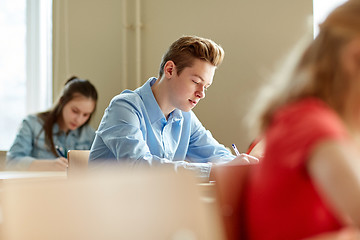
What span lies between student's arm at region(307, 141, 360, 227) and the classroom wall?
2235 mm

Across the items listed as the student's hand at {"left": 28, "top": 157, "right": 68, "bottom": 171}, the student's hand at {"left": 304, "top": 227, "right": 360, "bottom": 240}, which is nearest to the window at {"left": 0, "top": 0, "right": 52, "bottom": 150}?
the student's hand at {"left": 28, "top": 157, "right": 68, "bottom": 171}

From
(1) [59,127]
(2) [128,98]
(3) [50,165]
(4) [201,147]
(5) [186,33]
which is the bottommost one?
(3) [50,165]

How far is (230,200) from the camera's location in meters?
0.98

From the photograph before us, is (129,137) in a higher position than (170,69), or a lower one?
lower

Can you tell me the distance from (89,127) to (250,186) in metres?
2.87

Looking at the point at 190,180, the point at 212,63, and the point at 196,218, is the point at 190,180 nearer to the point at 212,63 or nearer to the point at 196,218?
the point at 196,218

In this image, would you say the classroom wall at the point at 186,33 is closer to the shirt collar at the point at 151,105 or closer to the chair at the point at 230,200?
the shirt collar at the point at 151,105

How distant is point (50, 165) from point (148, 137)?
1285 mm

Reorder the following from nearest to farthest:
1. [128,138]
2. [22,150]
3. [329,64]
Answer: [329,64] < [128,138] < [22,150]

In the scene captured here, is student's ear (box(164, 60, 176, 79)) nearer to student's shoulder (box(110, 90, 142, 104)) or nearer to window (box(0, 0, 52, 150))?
student's shoulder (box(110, 90, 142, 104))

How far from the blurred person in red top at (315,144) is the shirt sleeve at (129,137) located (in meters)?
0.98

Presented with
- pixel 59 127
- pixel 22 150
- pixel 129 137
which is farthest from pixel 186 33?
pixel 129 137

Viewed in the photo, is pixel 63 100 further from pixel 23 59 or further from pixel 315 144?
pixel 315 144

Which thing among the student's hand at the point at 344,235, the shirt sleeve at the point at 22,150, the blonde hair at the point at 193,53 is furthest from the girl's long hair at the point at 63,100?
the student's hand at the point at 344,235
